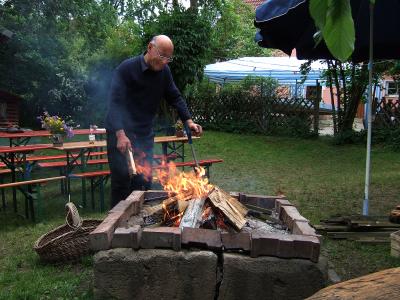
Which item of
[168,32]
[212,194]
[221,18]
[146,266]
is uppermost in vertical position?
[221,18]

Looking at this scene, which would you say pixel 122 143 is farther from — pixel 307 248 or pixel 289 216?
pixel 307 248

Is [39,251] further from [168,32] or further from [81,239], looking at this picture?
[168,32]

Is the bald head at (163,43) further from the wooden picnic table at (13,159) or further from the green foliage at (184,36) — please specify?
the green foliage at (184,36)

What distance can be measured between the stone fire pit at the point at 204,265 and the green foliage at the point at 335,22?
2238 mm

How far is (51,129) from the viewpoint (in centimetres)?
668

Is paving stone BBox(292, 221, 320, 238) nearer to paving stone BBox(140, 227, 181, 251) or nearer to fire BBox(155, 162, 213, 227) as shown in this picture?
fire BBox(155, 162, 213, 227)

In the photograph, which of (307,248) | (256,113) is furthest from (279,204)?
(256,113)

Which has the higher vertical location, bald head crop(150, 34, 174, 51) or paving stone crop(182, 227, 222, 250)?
bald head crop(150, 34, 174, 51)

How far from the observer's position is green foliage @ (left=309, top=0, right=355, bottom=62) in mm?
822

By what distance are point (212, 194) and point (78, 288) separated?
124cm

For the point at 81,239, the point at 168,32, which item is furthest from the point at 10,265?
the point at 168,32

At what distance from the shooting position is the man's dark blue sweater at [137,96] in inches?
171

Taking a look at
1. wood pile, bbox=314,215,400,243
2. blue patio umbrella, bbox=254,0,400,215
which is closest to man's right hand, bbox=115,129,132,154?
blue patio umbrella, bbox=254,0,400,215

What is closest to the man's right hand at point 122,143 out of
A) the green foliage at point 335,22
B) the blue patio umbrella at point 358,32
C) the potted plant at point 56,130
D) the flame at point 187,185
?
the flame at point 187,185
